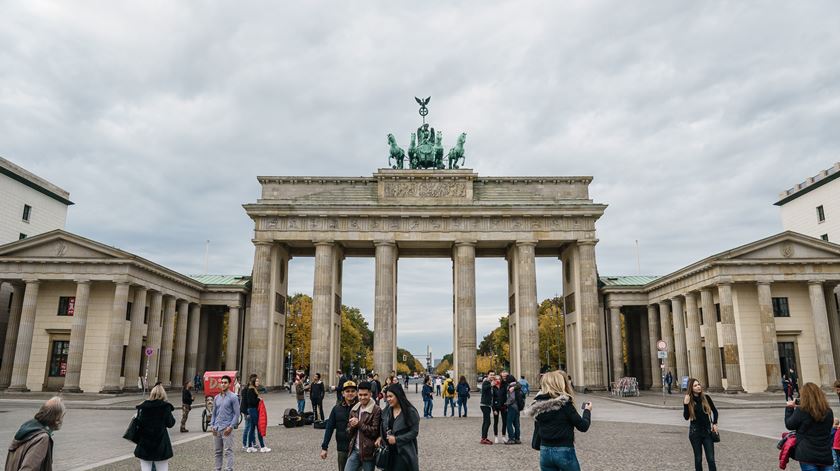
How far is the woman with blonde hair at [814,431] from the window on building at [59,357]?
152 feet

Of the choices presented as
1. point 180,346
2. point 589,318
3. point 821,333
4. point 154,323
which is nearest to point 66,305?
point 154,323

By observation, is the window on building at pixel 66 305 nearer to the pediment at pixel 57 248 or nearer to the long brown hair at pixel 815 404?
the pediment at pixel 57 248

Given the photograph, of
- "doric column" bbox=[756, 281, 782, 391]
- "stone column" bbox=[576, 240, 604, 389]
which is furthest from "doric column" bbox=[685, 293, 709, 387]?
"stone column" bbox=[576, 240, 604, 389]

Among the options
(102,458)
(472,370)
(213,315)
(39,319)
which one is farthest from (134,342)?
(102,458)

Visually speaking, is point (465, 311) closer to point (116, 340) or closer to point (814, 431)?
point (116, 340)

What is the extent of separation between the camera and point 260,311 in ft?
171

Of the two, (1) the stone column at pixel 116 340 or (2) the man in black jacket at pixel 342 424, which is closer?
(2) the man in black jacket at pixel 342 424

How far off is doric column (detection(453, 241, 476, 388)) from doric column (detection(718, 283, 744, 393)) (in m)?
19.3

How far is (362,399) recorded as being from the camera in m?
8.28

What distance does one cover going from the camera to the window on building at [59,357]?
4316 centimetres

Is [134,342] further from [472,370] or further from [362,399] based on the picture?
[362,399]

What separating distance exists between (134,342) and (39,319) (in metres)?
6.73

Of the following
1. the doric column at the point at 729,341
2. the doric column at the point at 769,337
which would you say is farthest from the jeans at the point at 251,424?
the doric column at the point at 769,337

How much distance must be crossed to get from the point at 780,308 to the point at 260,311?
4080cm
